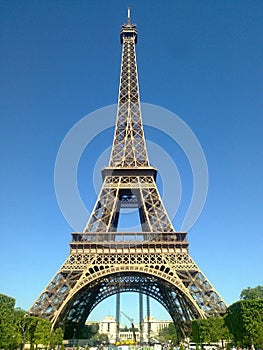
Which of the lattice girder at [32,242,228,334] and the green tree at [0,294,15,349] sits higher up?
the lattice girder at [32,242,228,334]

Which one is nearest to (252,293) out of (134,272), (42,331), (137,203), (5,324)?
(137,203)

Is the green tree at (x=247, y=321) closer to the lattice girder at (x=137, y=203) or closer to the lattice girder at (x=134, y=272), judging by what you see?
the lattice girder at (x=134, y=272)

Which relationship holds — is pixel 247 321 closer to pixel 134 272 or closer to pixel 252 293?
pixel 134 272

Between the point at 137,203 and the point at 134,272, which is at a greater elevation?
the point at 137,203

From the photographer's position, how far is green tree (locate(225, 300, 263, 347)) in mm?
30016

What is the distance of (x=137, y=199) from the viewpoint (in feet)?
148

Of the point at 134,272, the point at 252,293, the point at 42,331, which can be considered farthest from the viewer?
the point at 252,293

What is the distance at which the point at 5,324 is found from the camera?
2966 centimetres

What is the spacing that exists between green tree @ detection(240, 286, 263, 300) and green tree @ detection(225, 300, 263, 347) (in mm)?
22640

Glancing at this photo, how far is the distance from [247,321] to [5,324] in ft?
68.1

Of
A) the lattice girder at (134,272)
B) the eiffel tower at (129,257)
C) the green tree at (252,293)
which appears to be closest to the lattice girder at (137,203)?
the eiffel tower at (129,257)

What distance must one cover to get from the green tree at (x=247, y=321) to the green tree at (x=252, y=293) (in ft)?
74.3

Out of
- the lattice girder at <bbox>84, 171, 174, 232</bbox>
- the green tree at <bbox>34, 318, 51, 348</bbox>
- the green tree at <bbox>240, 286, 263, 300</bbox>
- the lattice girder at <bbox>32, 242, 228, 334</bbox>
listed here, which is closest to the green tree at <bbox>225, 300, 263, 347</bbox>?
the lattice girder at <bbox>32, 242, 228, 334</bbox>

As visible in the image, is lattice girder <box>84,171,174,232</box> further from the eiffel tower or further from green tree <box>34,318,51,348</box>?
green tree <box>34,318,51,348</box>
